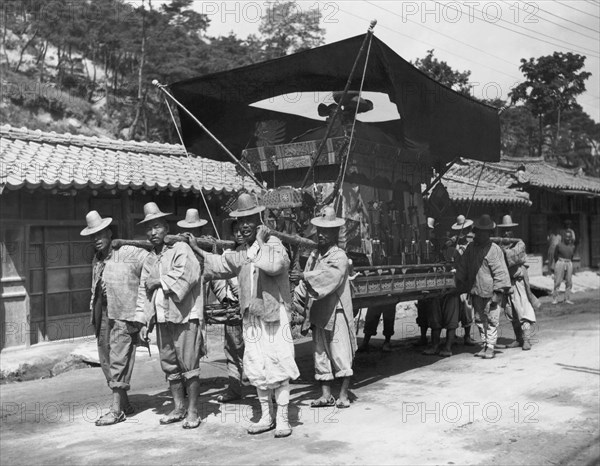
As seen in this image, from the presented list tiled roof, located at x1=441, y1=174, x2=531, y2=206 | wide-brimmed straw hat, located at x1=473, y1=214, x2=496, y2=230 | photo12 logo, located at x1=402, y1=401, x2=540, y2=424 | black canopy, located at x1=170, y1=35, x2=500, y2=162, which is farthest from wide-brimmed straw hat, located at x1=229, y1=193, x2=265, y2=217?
tiled roof, located at x1=441, y1=174, x2=531, y2=206

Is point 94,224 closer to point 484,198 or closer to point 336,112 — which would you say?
point 336,112

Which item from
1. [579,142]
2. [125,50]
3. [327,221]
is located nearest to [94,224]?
[327,221]

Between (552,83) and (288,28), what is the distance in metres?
14.2

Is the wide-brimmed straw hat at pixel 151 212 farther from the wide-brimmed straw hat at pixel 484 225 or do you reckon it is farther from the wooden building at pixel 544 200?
the wooden building at pixel 544 200

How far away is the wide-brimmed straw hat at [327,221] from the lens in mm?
6090

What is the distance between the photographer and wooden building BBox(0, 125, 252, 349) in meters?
9.48

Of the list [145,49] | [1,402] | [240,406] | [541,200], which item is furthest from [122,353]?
[145,49]

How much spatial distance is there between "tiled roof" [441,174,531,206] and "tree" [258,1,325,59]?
1152cm

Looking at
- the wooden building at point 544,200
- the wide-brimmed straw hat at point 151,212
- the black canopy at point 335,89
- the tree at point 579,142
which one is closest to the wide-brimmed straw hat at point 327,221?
the black canopy at point 335,89

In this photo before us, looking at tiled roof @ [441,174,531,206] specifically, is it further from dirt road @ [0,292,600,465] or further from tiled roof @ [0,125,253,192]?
dirt road @ [0,292,600,465]

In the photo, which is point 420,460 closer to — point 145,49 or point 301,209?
point 301,209

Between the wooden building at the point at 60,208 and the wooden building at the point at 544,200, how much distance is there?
30.7 feet

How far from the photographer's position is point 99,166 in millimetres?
10578

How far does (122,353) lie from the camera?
5.82m
